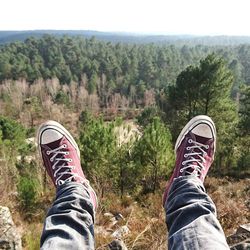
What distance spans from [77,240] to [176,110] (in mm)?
14262

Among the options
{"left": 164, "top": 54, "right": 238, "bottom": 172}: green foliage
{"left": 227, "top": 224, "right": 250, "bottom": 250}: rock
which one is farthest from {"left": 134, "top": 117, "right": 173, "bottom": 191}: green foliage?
{"left": 227, "top": 224, "right": 250, "bottom": 250}: rock

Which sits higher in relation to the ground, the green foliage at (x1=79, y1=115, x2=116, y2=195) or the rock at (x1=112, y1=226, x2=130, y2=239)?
the rock at (x1=112, y1=226, x2=130, y2=239)

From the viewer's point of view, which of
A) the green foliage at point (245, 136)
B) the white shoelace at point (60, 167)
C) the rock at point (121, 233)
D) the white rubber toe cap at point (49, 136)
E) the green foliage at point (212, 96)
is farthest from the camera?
the green foliage at point (212, 96)

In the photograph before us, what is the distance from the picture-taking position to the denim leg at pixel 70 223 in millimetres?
1584

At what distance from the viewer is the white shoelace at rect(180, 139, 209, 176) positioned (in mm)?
2422

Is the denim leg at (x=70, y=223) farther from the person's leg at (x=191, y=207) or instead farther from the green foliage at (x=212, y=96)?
the green foliage at (x=212, y=96)

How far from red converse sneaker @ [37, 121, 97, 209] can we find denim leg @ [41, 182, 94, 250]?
32 centimetres

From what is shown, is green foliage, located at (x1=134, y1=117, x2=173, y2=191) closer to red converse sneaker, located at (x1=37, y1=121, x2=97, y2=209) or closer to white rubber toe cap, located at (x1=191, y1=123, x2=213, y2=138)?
white rubber toe cap, located at (x1=191, y1=123, x2=213, y2=138)

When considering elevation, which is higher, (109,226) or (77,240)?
(77,240)

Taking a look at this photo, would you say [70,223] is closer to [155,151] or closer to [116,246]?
[116,246]

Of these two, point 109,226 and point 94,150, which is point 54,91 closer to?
point 94,150

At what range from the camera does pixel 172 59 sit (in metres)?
54.5

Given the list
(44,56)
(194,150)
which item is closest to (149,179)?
(194,150)

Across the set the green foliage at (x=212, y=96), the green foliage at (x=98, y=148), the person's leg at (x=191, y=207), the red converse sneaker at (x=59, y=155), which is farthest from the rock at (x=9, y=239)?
the green foliage at (x=212, y=96)
